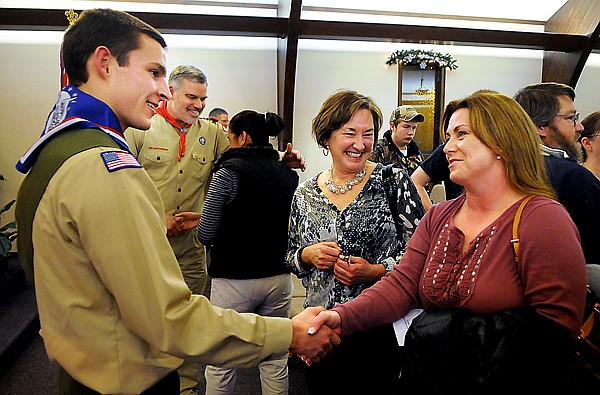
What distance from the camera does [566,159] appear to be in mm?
1707

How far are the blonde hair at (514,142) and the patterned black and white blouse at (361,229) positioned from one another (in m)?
0.49

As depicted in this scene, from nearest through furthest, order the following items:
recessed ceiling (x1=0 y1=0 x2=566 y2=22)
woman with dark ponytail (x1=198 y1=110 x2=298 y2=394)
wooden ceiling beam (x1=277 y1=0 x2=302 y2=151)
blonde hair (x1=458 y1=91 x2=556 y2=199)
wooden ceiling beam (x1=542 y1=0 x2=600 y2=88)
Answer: blonde hair (x1=458 y1=91 x2=556 y2=199), woman with dark ponytail (x1=198 y1=110 x2=298 y2=394), wooden ceiling beam (x1=277 y1=0 x2=302 y2=151), recessed ceiling (x1=0 y1=0 x2=566 y2=22), wooden ceiling beam (x1=542 y1=0 x2=600 y2=88)

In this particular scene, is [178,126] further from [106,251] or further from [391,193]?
[106,251]

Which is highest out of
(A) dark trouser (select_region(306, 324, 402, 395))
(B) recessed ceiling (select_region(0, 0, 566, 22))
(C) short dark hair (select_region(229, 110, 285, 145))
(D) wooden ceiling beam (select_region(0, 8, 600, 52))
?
(B) recessed ceiling (select_region(0, 0, 566, 22))

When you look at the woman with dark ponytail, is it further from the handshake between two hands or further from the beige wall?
the beige wall

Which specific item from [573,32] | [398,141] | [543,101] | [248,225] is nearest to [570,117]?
[543,101]

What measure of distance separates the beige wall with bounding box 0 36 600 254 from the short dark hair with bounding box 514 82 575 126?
159 inches

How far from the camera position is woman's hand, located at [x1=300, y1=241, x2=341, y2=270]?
166cm

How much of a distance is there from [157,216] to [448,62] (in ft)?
18.8

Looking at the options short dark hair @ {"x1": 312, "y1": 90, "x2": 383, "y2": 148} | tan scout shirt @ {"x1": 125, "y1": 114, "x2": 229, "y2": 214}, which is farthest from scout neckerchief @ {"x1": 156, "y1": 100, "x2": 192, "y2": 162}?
short dark hair @ {"x1": 312, "y1": 90, "x2": 383, "y2": 148}

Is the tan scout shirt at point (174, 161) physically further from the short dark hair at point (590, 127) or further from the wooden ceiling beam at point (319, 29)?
the wooden ceiling beam at point (319, 29)

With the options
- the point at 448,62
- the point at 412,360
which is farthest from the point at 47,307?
the point at 448,62

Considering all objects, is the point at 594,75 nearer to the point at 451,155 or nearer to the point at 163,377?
the point at 451,155

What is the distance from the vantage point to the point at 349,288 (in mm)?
1703
